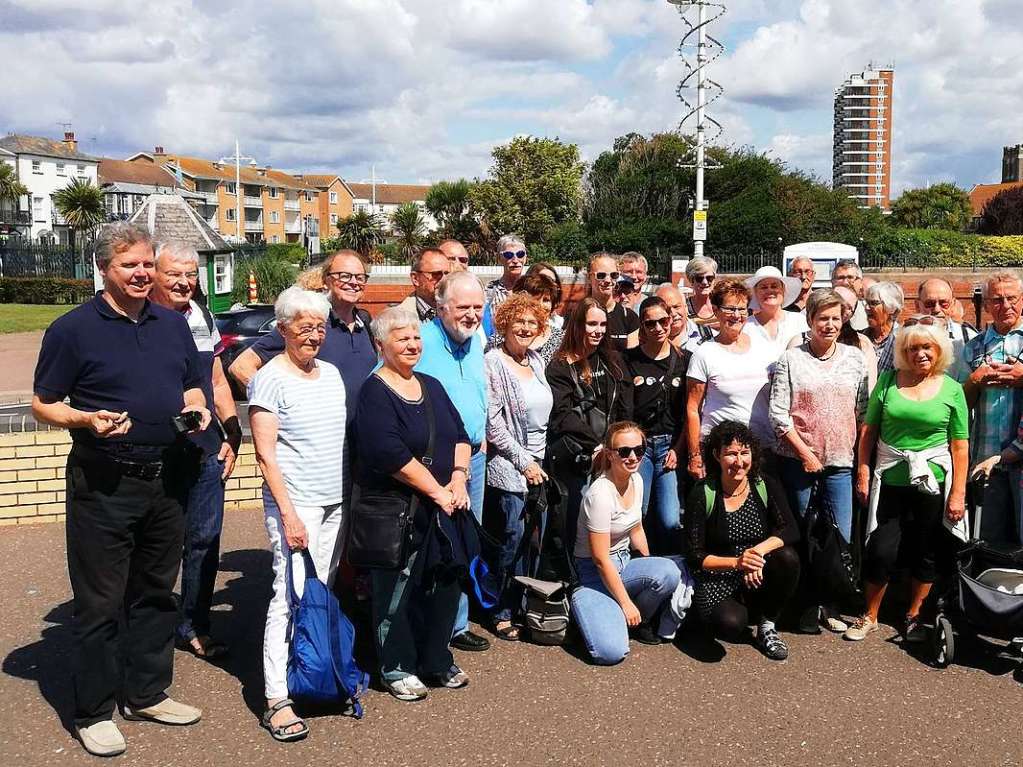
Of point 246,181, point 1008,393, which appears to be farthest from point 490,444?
A: point 246,181

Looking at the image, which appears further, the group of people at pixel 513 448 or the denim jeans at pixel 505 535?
the denim jeans at pixel 505 535

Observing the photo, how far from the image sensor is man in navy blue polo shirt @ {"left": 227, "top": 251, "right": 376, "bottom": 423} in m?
4.23

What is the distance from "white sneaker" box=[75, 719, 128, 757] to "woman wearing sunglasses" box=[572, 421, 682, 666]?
6.90 feet

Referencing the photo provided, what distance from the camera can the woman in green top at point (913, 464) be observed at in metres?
4.53

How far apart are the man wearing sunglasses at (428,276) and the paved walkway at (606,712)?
1897 millimetres

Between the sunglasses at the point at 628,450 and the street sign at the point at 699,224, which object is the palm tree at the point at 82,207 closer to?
the street sign at the point at 699,224

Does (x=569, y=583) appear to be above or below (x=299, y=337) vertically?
below

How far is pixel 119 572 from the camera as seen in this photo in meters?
3.51

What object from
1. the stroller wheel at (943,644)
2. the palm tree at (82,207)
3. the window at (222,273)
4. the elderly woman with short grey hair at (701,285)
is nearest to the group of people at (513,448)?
the stroller wheel at (943,644)

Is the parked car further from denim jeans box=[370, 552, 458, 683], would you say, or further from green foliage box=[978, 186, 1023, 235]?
green foliage box=[978, 186, 1023, 235]

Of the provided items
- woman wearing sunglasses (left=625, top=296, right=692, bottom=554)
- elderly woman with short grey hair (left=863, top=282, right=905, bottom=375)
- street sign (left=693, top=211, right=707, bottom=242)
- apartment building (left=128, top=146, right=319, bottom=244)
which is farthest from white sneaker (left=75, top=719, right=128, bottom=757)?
apartment building (left=128, top=146, right=319, bottom=244)

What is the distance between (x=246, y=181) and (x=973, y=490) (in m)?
92.9

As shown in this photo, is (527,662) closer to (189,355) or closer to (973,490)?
(189,355)

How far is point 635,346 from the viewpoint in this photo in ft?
17.2
